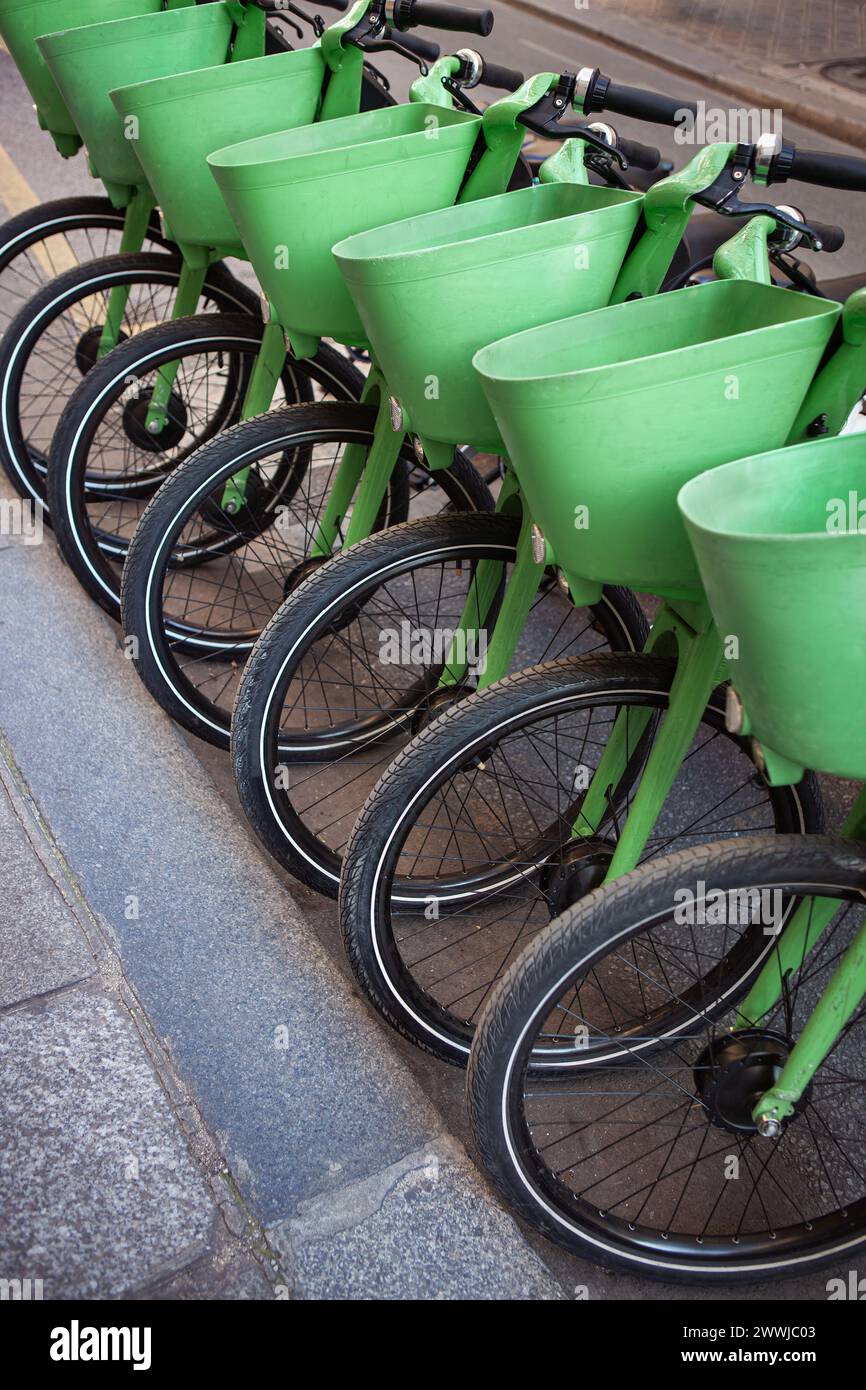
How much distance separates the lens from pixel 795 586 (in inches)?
56.1

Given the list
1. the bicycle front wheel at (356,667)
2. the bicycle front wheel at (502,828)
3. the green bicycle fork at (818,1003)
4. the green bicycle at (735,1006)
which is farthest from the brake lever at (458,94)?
the green bicycle fork at (818,1003)

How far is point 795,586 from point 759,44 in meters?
10.5

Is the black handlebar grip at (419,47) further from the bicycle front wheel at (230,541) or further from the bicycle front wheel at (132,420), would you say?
the bicycle front wheel at (230,541)

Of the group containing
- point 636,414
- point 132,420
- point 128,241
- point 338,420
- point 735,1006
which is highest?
point 636,414

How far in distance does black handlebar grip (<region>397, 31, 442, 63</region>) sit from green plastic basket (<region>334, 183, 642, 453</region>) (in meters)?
0.88

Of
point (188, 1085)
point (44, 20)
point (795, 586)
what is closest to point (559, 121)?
point (795, 586)

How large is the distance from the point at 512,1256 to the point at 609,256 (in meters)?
1.59

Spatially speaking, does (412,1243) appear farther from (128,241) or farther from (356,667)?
(128,241)

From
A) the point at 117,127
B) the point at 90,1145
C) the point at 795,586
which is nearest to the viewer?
the point at 795,586

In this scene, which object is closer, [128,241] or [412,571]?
[412,571]

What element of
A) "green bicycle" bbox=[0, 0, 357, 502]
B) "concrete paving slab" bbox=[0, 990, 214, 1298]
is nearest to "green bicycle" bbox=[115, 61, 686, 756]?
"green bicycle" bbox=[0, 0, 357, 502]

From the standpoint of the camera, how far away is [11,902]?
2.55m
